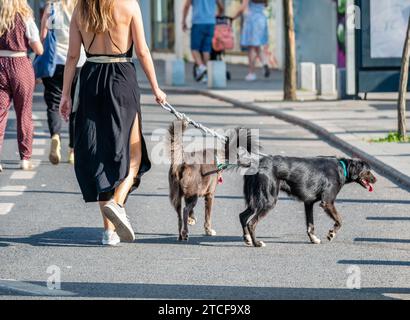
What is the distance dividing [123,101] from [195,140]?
6.99 m

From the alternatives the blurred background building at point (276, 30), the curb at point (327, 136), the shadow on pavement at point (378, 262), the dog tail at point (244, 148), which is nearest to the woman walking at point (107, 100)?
the dog tail at point (244, 148)

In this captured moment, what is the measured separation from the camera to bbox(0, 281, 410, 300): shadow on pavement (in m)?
7.86

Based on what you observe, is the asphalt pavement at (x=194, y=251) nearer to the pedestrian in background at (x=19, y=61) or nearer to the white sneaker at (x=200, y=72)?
the pedestrian in background at (x=19, y=61)

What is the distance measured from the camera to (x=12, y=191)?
1266cm

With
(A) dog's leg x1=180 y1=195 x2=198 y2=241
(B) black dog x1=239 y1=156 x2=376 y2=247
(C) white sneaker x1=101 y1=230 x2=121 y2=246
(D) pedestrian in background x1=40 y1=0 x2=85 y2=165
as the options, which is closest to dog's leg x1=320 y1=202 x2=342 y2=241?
(B) black dog x1=239 y1=156 x2=376 y2=247

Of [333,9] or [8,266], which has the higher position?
[333,9]

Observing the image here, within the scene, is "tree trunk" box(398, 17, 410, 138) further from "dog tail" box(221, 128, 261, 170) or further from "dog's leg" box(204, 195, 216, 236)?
"dog tail" box(221, 128, 261, 170)

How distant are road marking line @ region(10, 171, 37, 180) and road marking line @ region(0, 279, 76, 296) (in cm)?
536

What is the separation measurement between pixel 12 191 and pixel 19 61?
1585 mm

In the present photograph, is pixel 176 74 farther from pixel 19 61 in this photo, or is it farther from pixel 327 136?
pixel 19 61

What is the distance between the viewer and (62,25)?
1450 centimetres

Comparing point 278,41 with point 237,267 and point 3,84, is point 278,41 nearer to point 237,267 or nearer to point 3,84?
point 3,84

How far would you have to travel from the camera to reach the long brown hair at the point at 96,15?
9.42m
